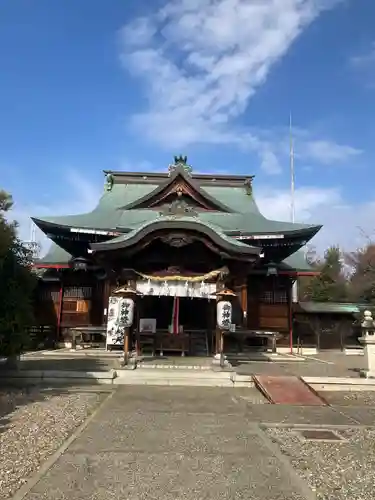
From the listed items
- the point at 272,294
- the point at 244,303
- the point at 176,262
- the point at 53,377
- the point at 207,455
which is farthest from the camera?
the point at 272,294

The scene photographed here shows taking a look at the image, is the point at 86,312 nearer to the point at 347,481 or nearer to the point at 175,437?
the point at 175,437

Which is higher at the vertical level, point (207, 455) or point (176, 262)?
point (176, 262)

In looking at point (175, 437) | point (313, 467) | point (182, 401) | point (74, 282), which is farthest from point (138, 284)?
point (313, 467)

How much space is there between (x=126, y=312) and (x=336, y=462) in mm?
10263

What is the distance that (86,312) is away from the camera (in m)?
22.6

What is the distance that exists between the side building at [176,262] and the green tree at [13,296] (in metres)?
4.85

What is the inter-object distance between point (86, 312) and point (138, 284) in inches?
294

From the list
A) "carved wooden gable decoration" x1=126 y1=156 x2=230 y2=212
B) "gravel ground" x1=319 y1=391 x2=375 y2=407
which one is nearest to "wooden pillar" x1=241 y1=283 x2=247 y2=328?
"carved wooden gable decoration" x1=126 y1=156 x2=230 y2=212

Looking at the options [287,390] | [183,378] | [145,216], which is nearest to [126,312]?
[183,378]

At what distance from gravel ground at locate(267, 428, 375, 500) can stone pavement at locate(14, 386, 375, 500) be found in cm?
1

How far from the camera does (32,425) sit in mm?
7750

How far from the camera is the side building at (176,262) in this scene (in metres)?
16.8

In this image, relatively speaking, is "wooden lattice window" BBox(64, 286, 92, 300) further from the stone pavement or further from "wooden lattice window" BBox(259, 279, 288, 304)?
the stone pavement

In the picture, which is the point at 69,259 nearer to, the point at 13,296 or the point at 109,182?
the point at 109,182
